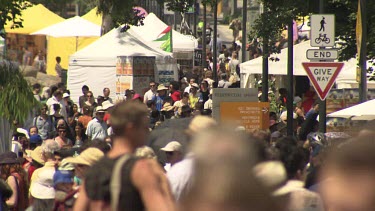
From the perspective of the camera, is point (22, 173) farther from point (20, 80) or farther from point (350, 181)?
point (350, 181)

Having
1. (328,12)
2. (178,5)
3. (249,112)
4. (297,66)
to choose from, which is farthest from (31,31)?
(249,112)

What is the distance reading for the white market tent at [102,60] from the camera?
33.2 metres

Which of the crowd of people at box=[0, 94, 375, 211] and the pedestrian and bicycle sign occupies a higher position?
the pedestrian and bicycle sign

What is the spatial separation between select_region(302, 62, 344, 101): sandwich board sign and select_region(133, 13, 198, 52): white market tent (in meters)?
21.5

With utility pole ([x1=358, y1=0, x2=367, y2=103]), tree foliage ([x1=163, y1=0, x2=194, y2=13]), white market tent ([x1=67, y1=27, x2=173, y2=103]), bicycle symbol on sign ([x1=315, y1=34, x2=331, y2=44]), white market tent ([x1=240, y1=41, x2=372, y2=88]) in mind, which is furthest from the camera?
white market tent ([x1=67, y1=27, x2=173, y2=103])

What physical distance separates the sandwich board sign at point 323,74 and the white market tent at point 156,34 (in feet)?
70.5

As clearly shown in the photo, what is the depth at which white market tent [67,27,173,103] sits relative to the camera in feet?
109

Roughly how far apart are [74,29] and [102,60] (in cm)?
1032

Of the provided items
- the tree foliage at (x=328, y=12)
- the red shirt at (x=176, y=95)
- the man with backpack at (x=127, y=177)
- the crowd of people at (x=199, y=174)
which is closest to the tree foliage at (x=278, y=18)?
the tree foliage at (x=328, y=12)

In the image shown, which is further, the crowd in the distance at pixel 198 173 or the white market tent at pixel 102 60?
the white market tent at pixel 102 60

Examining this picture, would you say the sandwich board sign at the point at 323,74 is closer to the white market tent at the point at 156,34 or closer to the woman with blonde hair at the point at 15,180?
the woman with blonde hair at the point at 15,180

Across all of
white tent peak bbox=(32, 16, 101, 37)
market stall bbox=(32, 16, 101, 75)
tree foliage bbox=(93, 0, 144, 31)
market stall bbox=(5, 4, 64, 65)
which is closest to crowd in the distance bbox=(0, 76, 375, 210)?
tree foliage bbox=(93, 0, 144, 31)

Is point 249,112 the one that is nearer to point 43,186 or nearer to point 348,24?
point 348,24

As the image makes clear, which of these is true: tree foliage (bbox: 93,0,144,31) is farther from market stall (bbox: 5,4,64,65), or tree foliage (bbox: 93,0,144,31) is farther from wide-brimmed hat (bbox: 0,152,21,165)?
wide-brimmed hat (bbox: 0,152,21,165)
